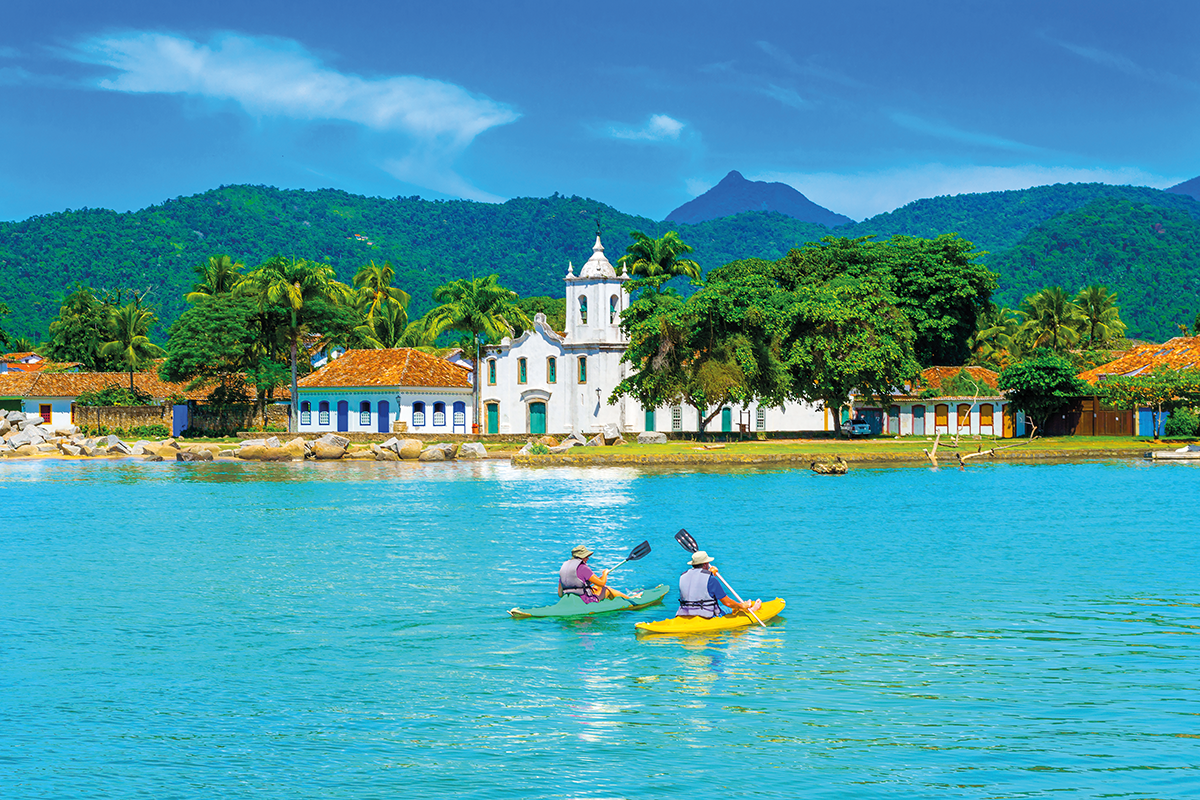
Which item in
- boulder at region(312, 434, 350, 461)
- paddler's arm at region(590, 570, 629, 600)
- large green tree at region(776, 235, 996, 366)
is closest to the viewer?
paddler's arm at region(590, 570, 629, 600)

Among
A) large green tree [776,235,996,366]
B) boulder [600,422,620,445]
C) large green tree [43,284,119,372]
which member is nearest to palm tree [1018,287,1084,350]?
large green tree [776,235,996,366]

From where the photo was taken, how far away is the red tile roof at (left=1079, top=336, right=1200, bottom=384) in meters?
63.0

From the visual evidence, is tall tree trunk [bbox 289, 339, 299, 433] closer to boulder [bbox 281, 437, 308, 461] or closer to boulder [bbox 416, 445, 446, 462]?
boulder [bbox 281, 437, 308, 461]

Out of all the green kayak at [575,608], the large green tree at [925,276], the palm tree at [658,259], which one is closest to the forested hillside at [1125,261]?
the large green tree at [925,276]

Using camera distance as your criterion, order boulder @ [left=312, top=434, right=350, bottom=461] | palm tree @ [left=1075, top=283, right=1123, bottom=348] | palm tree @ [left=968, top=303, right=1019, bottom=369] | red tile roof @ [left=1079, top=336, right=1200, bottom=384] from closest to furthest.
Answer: red tile roof @ [left=1079, top=336, right=1200, bottom=384] → boulder @ [left=312, top=434, right=350, bottom=461] → palm tree @ [left=968, top=303, right=1019, bottom=369] → palm tree @ [left=1075, top=283, right=1123, bottom=348]

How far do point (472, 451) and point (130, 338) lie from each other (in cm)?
4286

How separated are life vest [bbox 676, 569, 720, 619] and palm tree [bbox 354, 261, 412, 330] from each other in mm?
73815

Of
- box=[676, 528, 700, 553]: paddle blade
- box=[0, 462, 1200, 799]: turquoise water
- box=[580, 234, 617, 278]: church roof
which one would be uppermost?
box=[580, 234, 617, 278]: church roof

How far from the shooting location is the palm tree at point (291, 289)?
7144 centimetres

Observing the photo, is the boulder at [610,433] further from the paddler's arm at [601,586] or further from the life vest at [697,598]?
the life vest at [697,598]

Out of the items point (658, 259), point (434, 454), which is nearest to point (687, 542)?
point (434, 454)

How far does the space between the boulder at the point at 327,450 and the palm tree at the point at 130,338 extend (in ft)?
104

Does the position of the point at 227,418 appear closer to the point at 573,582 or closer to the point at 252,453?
the point at 252,453

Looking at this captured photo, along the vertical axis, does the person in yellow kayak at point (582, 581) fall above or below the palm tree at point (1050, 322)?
below
